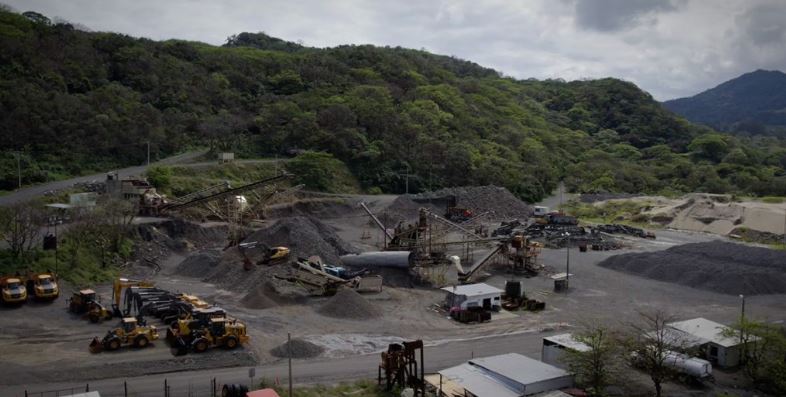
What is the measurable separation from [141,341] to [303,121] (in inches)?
2003

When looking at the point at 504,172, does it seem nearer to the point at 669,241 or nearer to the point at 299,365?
the point at 669,241

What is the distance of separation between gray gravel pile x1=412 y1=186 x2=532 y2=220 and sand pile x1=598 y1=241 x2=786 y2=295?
828 inches

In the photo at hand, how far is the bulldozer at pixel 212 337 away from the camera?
74.7ft

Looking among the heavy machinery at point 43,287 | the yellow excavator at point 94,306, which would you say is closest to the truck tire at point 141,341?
the yellow excavator at point 94,306

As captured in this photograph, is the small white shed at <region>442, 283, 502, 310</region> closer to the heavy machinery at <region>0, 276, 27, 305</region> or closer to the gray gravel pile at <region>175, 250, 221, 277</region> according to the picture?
the gray gravel pile at <region>175, 250, 221, 277</region>

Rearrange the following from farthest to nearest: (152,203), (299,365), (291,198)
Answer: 1. (291,198)
2. (152,203)
3. (299,365)

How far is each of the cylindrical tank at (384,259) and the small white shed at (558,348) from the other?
13305mm

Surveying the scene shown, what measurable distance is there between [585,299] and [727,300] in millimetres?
8035

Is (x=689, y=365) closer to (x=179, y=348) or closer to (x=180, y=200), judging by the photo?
(x=179, y=348)

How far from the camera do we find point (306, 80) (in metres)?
92.5

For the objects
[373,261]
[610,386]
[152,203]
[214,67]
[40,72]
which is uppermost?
[214,67]

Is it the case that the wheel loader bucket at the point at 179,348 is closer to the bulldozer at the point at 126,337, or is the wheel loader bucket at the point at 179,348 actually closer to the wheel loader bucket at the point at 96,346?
the bulldozer at the point at 126,337

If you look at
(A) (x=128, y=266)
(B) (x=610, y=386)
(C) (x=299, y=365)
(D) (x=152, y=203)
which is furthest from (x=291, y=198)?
(B) (x=610, y=386)

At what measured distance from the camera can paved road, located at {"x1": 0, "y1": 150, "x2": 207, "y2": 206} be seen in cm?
4348
